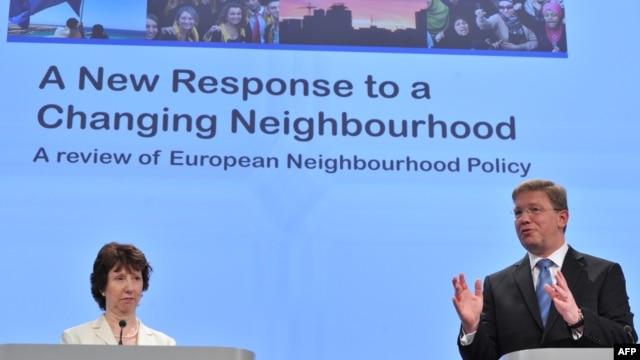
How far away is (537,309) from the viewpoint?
11.0 feet

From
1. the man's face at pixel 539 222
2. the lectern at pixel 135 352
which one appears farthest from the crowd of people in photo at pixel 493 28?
the lectern at pixel 135 352

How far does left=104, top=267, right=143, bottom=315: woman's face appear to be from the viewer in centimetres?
350

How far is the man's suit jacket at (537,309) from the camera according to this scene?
126 inches

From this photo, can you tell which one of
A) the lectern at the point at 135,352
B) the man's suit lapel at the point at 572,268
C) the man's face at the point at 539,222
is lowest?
the lectern at the point at 135,352

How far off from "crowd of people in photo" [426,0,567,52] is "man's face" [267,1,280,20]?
674 millimetres

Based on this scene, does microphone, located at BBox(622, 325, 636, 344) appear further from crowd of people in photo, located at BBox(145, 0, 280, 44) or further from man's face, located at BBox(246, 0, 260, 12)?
man's face, located at BBox(246, 0, 260, 12)

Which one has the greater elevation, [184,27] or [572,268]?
[184,27]

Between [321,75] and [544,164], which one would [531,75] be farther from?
[321,75]

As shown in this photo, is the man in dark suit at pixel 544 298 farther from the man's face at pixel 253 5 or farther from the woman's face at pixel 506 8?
the man's face at pixel 253 5

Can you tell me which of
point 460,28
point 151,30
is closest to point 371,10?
point 460,28

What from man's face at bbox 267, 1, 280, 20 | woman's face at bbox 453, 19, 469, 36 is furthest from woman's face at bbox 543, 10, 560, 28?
man's face at bbox 267, 1, 280, 20

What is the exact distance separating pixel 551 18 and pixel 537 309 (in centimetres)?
185

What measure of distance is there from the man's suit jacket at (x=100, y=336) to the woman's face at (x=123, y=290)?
63 mm

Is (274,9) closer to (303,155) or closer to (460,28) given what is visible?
(303,155)
